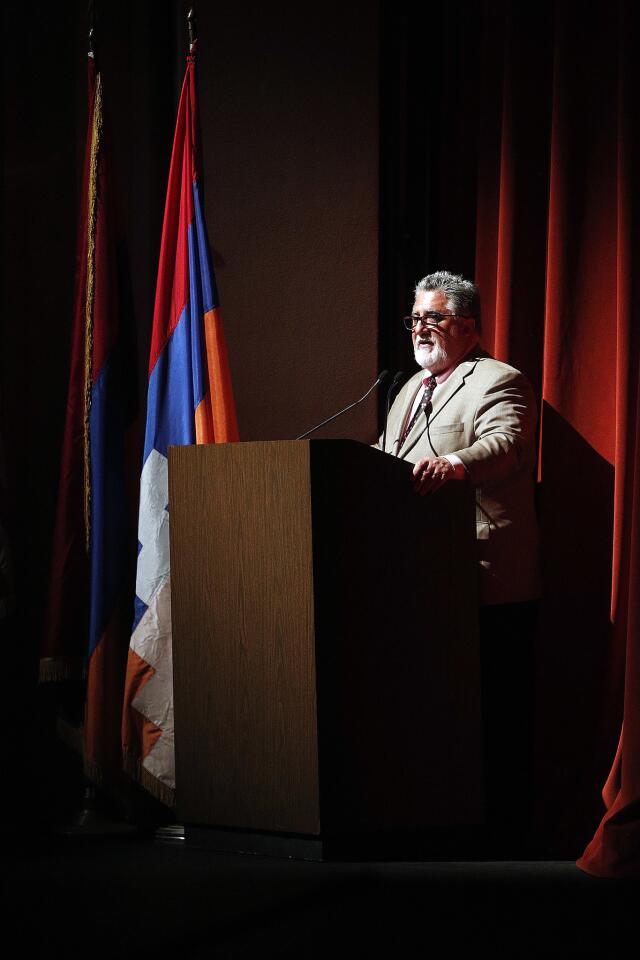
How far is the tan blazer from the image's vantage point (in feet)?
8.89

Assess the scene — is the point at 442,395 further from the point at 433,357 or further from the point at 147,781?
the point at 147,781

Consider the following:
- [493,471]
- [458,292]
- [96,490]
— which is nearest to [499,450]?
[493,471]

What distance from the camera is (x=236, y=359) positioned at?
338 centimetres

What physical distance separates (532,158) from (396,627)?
55.4 inches

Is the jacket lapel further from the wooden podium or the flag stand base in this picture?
the flag stand base

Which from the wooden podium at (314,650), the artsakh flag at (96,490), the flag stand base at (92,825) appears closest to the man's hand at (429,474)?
the wooden podium at (314,650)

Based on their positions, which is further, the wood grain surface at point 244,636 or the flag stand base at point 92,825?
the flag stand base at point 92,825

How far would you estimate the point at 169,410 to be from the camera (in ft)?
9.72

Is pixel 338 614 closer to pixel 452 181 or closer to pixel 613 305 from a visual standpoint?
pixel 613 305

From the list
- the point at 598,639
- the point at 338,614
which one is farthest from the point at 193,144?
the point at 598,639

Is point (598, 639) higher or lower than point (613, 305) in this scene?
lower

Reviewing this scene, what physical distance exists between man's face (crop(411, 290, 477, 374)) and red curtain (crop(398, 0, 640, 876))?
0.44 ft

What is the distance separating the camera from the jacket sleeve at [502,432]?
102 inches

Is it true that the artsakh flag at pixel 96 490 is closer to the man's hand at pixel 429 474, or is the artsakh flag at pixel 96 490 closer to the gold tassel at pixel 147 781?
the gold tassel at pixel 147 781
